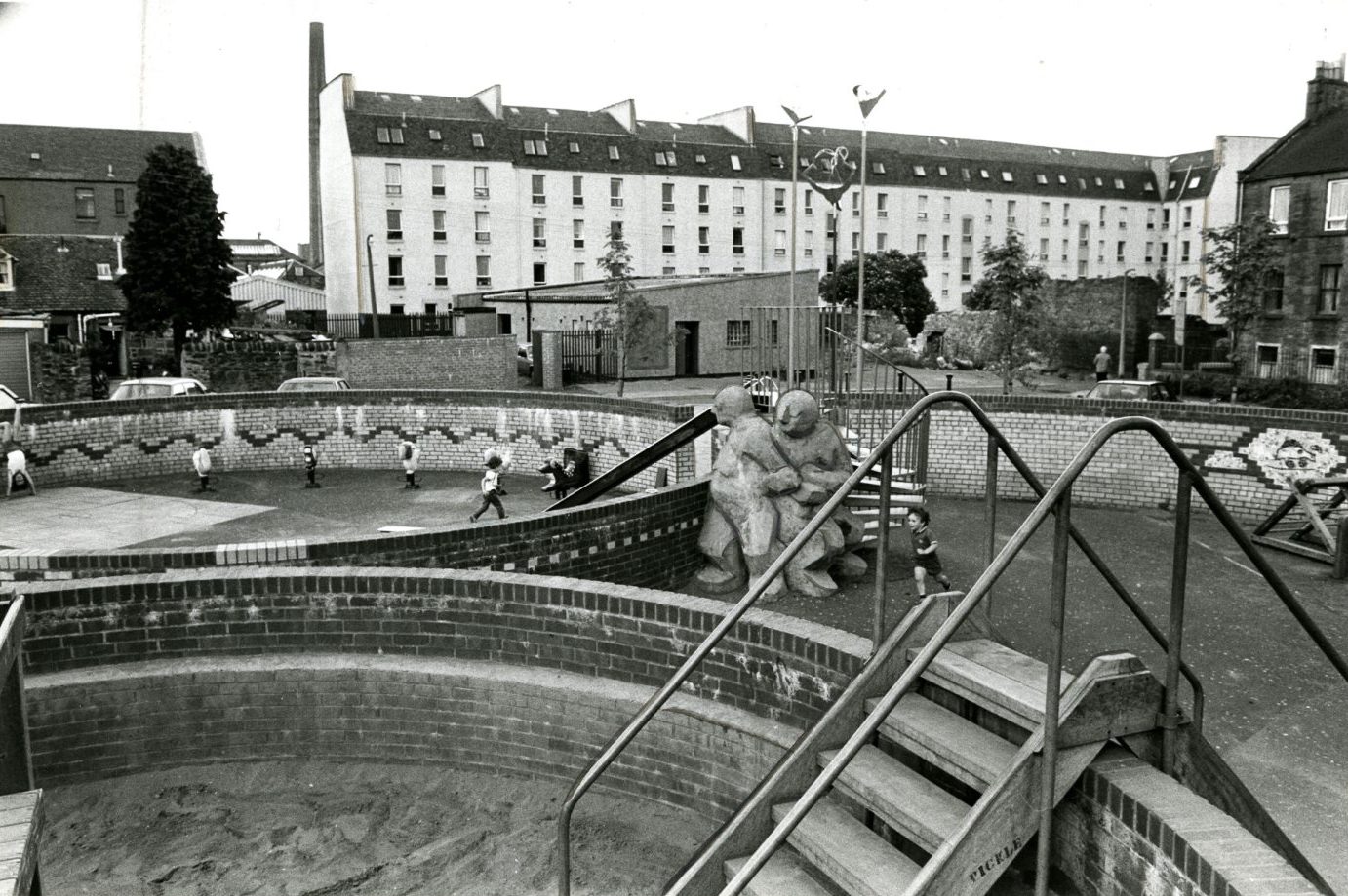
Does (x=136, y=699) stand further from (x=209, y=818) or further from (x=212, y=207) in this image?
(x=212, y=207)

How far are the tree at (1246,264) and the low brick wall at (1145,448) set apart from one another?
69.9 feet

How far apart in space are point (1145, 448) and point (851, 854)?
40.8ft

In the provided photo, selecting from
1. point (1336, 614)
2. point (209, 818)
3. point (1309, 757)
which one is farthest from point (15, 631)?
point (1336, 614)

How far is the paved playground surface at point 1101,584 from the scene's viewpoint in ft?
21.4

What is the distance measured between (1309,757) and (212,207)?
1486 inches

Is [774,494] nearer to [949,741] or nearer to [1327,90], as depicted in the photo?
[949,741]

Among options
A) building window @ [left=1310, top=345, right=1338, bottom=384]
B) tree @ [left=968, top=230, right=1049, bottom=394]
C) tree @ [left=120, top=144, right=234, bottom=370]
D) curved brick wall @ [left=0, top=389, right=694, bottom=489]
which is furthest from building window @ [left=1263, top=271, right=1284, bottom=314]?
tree @ [left=120, top=144, right=234, bottom=370]

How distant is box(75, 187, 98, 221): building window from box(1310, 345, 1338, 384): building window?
2241 inches

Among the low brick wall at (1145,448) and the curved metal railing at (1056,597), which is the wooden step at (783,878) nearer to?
the curved metal railing at (1056,597)

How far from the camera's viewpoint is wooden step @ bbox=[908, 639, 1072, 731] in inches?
144

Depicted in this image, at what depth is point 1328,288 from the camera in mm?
33594

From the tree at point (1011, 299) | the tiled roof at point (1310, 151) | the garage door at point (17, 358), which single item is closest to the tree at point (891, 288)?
the tiled roof at point (1310, 151)

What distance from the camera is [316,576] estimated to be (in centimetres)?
619

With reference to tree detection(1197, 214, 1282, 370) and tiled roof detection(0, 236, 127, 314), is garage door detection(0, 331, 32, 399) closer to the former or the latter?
tiled roof detection(0, 236, 127, 314)
